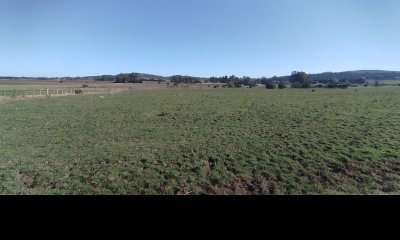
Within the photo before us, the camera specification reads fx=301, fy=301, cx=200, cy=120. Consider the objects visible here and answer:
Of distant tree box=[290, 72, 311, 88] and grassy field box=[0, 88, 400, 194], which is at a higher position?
distant tree box=[290, 72, 311, 88]

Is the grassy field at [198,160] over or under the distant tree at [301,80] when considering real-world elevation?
under

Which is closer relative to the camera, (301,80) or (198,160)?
(198,160)

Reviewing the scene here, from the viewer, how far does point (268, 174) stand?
28.3ft

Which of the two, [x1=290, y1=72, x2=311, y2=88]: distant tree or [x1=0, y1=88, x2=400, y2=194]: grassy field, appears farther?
[x1=290, y1=72, x2=311, y2=88]: distant tree

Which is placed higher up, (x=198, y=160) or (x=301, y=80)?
(x=301, y=80)

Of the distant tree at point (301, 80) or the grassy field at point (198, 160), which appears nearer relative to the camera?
the grassy field at point (198, 160)
